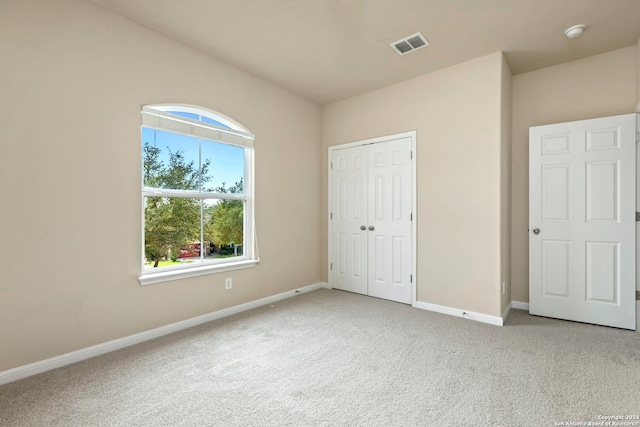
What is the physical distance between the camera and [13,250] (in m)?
1.99

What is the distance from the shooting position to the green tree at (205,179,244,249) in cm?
324

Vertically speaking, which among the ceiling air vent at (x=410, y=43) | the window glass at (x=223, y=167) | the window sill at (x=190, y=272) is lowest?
the window sill at (x=190, y=272)

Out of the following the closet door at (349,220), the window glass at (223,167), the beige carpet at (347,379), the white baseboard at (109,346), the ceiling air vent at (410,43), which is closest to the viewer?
the beige carpet at (347,379)

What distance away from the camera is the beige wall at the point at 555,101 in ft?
9.83

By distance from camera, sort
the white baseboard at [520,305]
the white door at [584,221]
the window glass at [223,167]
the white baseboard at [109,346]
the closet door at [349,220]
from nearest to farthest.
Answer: the white baseboard at [109,346] → the white door at [584,221] → the window glass at [223,167] → the white baseboard at [520,305] → the closet door at [349,220]

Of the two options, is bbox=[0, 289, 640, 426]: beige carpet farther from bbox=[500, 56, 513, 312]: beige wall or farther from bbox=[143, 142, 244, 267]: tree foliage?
bbox=[143, 142, 244, 267]: tree foliage

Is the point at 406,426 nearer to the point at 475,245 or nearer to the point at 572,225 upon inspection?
the point at 475,245

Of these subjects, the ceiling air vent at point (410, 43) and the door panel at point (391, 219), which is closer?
the ceiling air vent at point (410, 43)

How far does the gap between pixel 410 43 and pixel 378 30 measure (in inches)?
15.8

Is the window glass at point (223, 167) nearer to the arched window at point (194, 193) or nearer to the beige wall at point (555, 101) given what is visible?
the arched window at point (194, 193)

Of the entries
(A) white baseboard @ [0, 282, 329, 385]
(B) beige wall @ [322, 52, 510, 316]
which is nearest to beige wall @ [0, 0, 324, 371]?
(A) white baseboard @ [0, 282, 329, 385]

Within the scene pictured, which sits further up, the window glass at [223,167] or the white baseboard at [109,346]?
the window glass at [223,167]

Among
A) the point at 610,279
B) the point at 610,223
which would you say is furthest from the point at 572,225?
the point at 610,279

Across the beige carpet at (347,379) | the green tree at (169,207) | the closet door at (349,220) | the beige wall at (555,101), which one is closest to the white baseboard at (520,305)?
the beige wall at (555,101)
